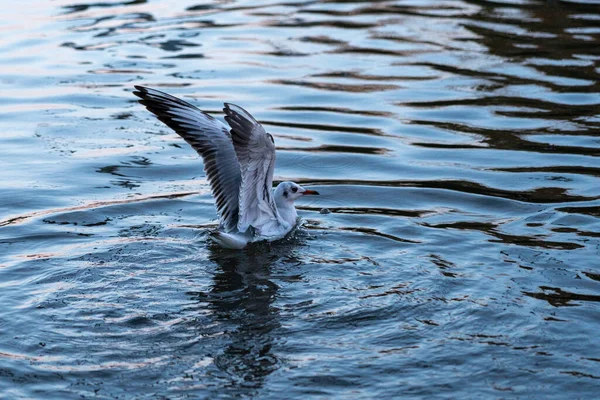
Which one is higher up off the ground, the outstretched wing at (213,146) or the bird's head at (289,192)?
A: the outstretched wing at (213,146)

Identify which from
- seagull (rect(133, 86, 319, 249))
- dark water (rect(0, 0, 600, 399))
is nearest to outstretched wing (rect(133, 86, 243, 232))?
seagull (rect(133, 86, 319, 249))

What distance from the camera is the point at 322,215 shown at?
10.0 m

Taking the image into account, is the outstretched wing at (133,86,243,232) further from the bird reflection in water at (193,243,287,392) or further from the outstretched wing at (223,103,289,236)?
the bird reflection in water at (193,243,287,392)

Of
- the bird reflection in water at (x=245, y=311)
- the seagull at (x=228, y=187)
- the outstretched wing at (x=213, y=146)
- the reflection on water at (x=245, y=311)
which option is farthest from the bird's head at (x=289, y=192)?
the reflection on water at (x=245, y=311)

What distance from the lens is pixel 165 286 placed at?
307 inches

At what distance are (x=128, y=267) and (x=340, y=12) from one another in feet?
41.7

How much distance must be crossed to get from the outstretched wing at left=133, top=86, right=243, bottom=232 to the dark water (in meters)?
0.35

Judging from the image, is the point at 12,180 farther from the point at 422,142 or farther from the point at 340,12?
the point at 340,12

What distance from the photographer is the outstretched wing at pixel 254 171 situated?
8242 millimetres

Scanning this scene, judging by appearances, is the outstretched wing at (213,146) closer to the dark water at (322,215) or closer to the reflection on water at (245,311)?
the dark water at (322,215)

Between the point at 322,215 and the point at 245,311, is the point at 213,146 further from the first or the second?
the point at 245,311

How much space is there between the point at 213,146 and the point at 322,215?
1309 millimetres

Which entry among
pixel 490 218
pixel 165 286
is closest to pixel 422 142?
pixel 490 218

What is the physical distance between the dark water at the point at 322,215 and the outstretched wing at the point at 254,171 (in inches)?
11.7
